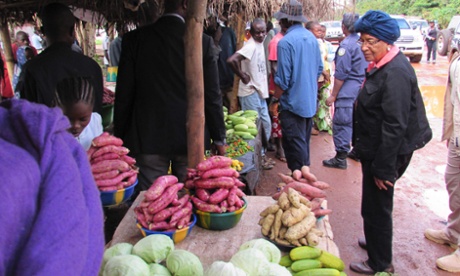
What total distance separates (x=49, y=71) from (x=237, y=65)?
3238mm

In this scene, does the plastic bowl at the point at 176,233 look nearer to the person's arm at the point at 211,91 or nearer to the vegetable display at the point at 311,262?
the vegetable display at the point at 311,262

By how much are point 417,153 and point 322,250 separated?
18.9 feet

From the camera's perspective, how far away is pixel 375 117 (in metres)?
3.22

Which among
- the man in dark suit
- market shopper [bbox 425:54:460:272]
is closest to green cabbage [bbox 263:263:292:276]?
the man in dark suit

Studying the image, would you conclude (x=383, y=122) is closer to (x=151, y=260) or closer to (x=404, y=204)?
(x=151, y=260)

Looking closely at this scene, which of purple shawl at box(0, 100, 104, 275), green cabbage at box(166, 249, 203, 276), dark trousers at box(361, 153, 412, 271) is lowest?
dark trousers at box(361, 153, 412, 271)

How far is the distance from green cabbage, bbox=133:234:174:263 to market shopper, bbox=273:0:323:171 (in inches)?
125

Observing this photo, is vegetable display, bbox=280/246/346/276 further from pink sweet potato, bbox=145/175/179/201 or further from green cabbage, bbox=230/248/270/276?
pink sweet potato, bbox=145/175/179/201

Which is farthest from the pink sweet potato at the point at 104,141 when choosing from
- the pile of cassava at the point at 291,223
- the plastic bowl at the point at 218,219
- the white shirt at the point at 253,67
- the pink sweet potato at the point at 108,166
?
the white shirt at the point at 253,67

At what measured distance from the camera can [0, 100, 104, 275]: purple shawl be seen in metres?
Result: 0.83

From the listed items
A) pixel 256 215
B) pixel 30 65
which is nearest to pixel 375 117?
pixel 256 215

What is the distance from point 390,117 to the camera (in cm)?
305

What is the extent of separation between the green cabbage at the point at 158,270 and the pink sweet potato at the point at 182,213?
350 millimetres

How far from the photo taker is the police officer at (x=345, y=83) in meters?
5.93
